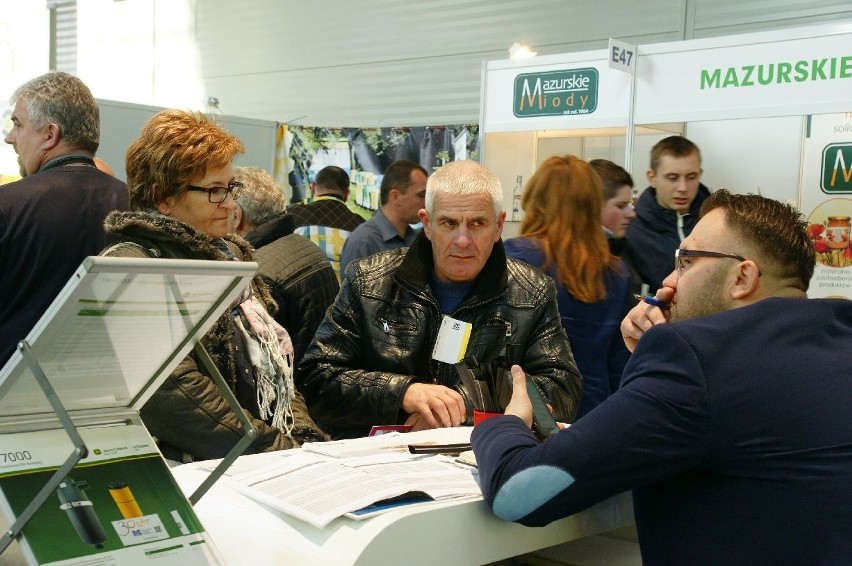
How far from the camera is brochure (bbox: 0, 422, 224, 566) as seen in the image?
114 centimetres

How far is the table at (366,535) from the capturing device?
140cm

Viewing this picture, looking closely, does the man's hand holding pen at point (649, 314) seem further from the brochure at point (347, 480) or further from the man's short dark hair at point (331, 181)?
the man's short dark hair at point (331, 181)

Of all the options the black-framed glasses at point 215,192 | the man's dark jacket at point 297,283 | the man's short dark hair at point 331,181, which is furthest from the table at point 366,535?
the man's short dark hair at point 331,181

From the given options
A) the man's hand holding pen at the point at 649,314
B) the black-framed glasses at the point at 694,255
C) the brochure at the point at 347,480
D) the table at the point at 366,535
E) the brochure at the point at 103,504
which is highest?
the black-framed glasses at the point at 694,255

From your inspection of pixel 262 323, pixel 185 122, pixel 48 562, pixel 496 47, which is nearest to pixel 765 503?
pixel 48 562

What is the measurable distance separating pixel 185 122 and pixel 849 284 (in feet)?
10.8

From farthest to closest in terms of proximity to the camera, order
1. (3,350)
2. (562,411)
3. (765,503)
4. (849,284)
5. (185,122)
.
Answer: (849,284), (3,350), (562,411), (185,122), (765,503)

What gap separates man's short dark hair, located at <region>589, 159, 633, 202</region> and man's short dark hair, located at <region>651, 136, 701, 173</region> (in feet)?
0.48

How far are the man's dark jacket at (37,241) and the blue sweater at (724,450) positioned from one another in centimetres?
200

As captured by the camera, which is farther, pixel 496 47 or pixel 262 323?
pixel 496 47

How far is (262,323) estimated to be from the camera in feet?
7.64

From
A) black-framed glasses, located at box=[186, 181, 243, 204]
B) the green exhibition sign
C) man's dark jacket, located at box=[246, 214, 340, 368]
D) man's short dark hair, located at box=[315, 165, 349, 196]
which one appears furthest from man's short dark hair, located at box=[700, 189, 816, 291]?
man's short dark hair, located at box=[315, 165, 349, 196]

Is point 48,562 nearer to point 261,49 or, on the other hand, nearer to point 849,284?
point 849,284

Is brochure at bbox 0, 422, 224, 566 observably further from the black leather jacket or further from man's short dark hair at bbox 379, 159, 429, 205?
man's short dark hair at bbox 379, 159, 429, 205
